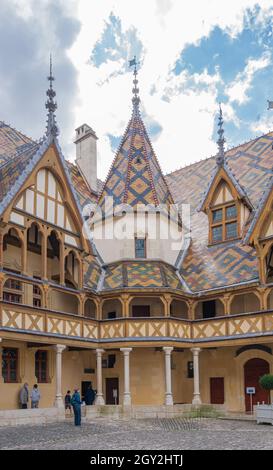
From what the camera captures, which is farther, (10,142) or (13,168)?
(10,142)

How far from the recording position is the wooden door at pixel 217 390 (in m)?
22.6

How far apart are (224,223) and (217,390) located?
687 centimetres

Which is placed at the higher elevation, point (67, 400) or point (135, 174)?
point (135, 174)

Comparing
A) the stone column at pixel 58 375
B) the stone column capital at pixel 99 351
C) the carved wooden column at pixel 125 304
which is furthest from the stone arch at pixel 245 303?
the stone column at pixel 58 375

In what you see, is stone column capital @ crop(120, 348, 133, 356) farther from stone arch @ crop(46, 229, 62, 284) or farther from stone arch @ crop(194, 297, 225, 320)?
stone arch @ crop(194, 297, 225, 320)

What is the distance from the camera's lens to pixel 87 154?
3030cm

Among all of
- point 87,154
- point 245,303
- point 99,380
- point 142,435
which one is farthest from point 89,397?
point 87,154

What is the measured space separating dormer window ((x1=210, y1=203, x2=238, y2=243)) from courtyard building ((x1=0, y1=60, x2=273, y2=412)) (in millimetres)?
49

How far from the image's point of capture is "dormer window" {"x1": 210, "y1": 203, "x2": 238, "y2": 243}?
969 inches

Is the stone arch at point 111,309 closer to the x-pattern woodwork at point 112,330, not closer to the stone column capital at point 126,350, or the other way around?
the x-pattern woodwork at point 112,330

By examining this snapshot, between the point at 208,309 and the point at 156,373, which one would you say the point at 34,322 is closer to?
the point at 156,373

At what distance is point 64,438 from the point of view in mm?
13531
